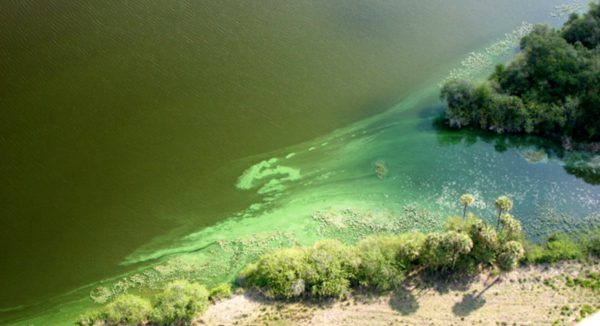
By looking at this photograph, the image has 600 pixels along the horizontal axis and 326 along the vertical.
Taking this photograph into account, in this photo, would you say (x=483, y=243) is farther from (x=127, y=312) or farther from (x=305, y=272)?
(x=127, y=312)

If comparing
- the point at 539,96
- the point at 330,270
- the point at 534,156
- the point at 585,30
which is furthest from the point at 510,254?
the point at 585,30

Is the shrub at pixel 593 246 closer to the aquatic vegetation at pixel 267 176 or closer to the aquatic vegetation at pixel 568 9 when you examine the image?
the aquatic vegetation at pixel 267 176

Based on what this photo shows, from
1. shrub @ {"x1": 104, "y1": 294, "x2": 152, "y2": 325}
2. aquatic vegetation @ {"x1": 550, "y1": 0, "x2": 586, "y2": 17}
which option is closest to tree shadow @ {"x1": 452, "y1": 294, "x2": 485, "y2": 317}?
shrub @ {"x1": 104, "y1": 294, "x2": 152, "y2": 325}

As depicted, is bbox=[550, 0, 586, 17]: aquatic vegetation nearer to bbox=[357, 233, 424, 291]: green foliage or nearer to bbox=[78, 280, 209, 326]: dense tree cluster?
bbox=[357, 233, 424, 291]: green foliage

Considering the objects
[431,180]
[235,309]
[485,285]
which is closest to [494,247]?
[485,285]

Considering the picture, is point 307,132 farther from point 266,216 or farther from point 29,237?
point 29,237

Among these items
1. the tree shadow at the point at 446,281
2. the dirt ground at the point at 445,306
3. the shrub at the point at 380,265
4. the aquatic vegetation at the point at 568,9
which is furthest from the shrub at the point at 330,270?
the aquatic vegetation at the point at 568,9
